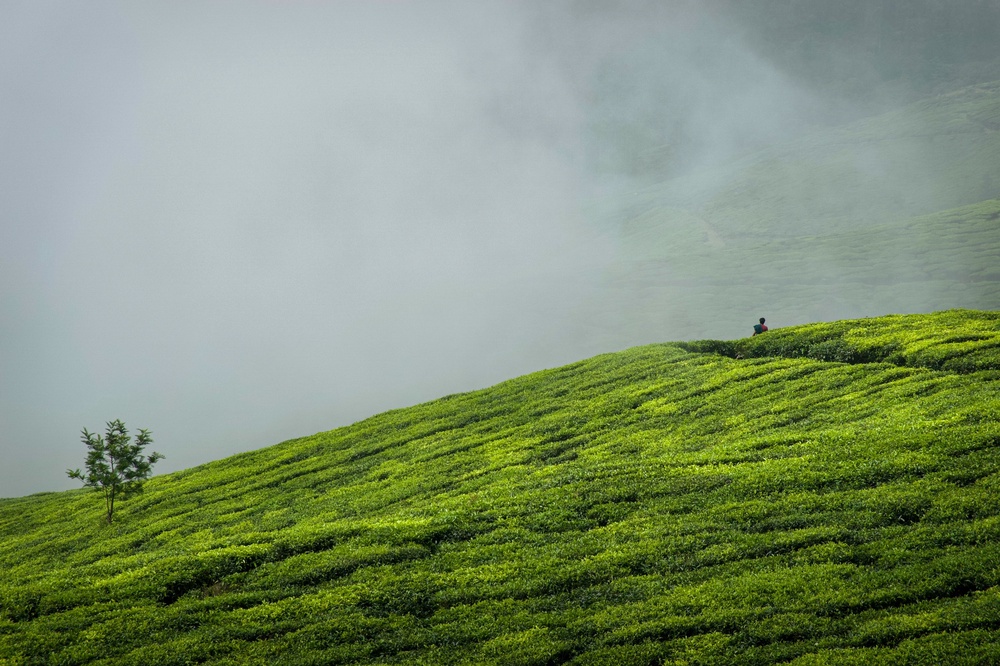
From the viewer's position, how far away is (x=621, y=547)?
25.4 m

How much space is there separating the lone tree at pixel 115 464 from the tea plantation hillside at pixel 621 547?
10.1 ft

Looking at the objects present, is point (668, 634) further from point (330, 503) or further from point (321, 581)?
point (330, 503)

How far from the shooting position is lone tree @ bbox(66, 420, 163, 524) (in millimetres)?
47719

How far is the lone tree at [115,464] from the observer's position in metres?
47.7

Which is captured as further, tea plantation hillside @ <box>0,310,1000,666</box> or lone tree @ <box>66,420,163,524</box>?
lone tree @ <box>66,420,163,524</box>

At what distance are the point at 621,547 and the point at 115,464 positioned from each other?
124 ft

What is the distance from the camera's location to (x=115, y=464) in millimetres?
48812

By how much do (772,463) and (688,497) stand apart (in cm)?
430

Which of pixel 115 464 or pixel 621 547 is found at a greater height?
pixel 115 464

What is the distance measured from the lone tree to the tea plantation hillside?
10.1 feet

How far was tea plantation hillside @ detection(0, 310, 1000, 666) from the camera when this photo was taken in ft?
65.6

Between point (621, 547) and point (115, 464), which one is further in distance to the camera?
point (115, 464)

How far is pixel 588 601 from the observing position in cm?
2238

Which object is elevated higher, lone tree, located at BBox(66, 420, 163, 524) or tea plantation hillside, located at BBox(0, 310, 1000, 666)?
lone tree, located at BBox(66, 420, 163, 524)
